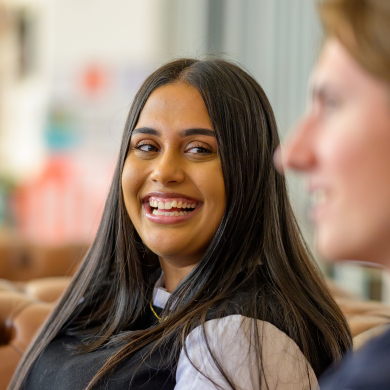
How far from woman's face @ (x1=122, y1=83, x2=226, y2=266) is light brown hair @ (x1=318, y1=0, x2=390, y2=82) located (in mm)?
528

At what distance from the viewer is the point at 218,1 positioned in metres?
3.88

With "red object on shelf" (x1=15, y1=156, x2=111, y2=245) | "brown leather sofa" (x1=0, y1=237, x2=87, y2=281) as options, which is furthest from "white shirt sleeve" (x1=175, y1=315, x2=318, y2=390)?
"red object on shelf" (x1=15, y1=156, x2=111, y2=245)

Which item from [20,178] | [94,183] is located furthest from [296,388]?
[20,178]

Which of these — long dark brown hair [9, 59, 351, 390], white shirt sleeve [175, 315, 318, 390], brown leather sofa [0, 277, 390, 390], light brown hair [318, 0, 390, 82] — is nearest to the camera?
light brown hair [318, 0, 390, 82]

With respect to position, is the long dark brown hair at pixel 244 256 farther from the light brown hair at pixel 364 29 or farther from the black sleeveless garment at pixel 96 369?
the light brown hair at pixel 364 29

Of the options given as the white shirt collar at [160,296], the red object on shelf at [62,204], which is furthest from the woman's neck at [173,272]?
the red object on shelf at [62,204]

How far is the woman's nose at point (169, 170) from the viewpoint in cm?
108

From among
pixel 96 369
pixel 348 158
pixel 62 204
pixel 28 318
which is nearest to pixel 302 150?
pixel 348 158

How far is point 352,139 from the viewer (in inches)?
20.8

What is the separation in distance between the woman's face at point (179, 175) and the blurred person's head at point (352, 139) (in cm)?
51

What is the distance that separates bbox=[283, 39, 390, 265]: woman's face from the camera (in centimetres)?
52

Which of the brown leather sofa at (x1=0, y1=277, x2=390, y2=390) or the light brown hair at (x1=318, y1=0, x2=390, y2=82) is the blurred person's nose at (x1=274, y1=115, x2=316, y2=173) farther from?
the brown leather sofa at (x1=0, y1=277, x2=390, y2=390)

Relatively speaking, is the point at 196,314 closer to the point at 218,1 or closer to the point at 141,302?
the point at 141,302

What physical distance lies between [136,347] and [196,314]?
0.41ft
